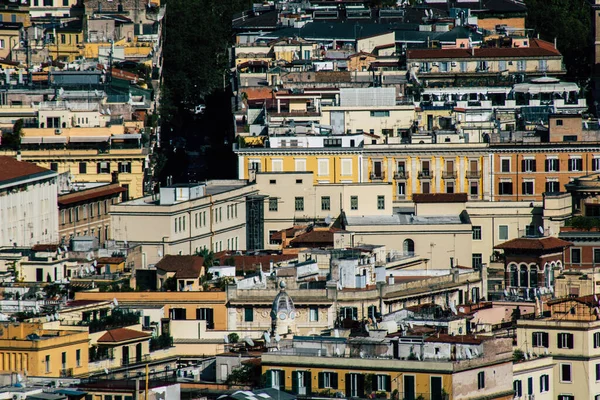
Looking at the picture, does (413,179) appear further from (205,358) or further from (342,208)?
(205,358)

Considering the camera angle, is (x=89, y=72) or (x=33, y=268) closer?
(x=33, y=268)

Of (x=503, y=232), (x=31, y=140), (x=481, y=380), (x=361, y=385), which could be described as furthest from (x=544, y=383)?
(x=31, y=140)

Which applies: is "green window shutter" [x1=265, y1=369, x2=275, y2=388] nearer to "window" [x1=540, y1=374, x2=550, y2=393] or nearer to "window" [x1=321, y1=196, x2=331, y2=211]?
"window" [x1=540, y1=374, x2=550, y2=393]

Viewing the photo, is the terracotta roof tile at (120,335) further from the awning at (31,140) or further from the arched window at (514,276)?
the awning at (31,140)

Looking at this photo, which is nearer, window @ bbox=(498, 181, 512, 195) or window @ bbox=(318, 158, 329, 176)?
window @ bbox=(318, 158, 329, 176)

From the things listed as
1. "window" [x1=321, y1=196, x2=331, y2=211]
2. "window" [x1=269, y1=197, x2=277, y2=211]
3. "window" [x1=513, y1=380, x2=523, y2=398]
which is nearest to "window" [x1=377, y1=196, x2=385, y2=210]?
"window" [x1=321, y1=196, x2=331, y2=211]

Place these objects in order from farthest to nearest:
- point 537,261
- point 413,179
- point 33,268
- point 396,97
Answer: point 396,97
point 413,179
point 537,261
point 33,268

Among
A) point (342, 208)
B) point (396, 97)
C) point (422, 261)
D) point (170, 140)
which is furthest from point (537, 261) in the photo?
point (170, 140)
